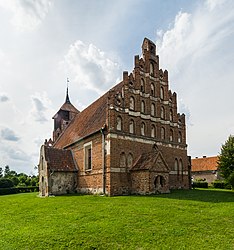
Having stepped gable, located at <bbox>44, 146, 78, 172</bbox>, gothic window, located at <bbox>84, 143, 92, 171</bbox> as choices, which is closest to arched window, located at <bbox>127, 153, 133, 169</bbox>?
gothic window, located at <bbox>84, 143, 92, 171</bbox>

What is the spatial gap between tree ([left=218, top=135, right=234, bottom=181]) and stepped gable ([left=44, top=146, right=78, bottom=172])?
→ 582 inches

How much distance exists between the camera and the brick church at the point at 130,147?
2305cm

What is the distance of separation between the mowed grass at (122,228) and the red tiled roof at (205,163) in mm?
41621

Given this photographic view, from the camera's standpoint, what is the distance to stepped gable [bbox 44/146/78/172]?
87.4ft

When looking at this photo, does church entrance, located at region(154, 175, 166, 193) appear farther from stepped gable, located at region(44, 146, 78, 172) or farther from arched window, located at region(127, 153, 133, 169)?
stepped gable, located at region(44, 146, 78, 172)

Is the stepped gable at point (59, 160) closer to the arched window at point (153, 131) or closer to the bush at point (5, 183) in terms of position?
the arched window at point (153, 131)

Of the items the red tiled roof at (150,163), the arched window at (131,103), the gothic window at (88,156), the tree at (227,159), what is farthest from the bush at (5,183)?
the tree at (227,159)

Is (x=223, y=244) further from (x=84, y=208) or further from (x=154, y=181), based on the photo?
(x=154, y=181)

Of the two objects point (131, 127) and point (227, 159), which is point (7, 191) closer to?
point (131, 127)

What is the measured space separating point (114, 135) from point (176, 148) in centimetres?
920

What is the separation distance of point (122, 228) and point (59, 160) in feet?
58.8

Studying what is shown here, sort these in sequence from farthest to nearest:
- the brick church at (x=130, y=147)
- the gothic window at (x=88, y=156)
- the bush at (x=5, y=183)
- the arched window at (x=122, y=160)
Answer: the bush at (x=5, y=183) → the gothic window at (x=88, y=156) → the arched window at (x=122, y=160) → the brick church at (x=130, y=147)

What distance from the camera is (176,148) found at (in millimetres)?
29297

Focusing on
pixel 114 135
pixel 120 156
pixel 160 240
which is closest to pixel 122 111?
pixel 114 135
